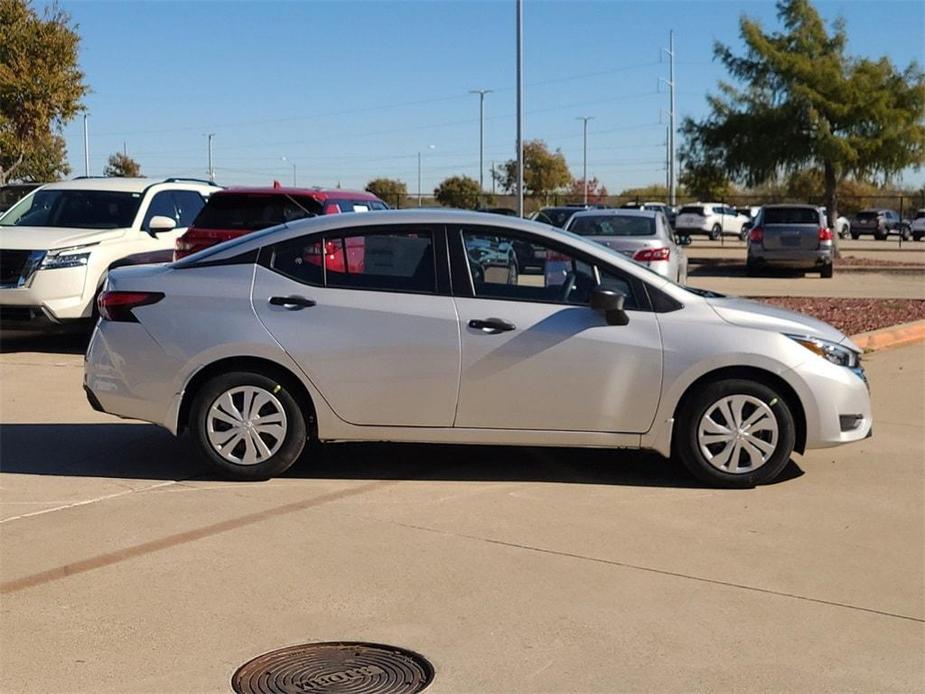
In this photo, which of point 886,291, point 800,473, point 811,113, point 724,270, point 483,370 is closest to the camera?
point 483,370

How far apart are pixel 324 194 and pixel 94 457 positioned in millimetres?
5642

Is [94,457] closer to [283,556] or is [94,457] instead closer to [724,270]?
[283,556]

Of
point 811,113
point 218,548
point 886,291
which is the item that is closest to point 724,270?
point 811,113

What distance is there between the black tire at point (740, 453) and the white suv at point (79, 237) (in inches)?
291

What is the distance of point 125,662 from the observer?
179 inches

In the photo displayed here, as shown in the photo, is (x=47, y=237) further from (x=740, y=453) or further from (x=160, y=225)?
(x=740, y=453)

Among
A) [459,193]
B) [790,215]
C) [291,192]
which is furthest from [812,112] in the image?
[459,193]

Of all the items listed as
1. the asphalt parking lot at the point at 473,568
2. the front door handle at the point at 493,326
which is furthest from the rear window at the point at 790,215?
the front door handle at the point at 493,326

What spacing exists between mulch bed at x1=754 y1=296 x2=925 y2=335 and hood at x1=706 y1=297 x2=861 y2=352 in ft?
21.8

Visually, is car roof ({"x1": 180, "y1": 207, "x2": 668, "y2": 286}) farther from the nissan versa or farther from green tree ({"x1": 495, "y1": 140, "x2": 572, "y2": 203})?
A: green tree ({"x1": 495, "y1": 140, "x2": 572, "y2": 203})

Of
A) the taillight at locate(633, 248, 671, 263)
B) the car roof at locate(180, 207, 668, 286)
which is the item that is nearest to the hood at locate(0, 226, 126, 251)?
the car roof at locate(180, 207, 668, 286)

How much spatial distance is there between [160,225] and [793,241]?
53.2 ft

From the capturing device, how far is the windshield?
44.0 feet

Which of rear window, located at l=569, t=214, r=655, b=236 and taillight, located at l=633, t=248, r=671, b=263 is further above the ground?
rear window, located at l=569, t=214, r=655, b=236
